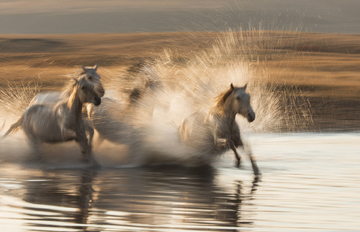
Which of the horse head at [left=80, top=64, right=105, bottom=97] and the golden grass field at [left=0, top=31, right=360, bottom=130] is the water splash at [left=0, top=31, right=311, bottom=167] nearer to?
the horse head at [left=80, top=64, right=105, bottom=97]

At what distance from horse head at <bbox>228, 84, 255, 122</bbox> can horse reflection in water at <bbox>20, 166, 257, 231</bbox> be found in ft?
3.57

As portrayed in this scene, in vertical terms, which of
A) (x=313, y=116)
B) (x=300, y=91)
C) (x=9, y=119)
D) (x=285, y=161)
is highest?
(x=300, y=91)

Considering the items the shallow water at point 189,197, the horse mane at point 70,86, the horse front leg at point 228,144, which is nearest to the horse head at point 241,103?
the horse front leg at point 228,144

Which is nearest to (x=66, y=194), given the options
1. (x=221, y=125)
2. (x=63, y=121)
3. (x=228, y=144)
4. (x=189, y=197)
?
(x=189, y=197)

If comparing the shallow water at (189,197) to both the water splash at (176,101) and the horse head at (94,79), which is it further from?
the horse head at (94,79)

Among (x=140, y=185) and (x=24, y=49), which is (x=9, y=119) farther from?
(x=24, y=49)

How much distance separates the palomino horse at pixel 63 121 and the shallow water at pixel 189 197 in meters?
0.66

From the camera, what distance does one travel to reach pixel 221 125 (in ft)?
33.1

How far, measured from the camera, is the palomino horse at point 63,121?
10.2m

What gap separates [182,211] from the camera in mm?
6586

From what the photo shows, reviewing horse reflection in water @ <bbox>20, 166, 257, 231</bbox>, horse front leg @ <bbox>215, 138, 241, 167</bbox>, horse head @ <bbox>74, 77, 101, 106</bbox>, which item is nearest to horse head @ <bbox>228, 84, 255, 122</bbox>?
horse front leg @ <bbox>215, 138, 241, 167</bbox>

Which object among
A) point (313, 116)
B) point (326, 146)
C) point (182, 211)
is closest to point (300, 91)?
point (313, 116)

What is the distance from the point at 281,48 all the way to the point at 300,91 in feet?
52.8

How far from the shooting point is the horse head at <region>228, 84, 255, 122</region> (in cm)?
971
